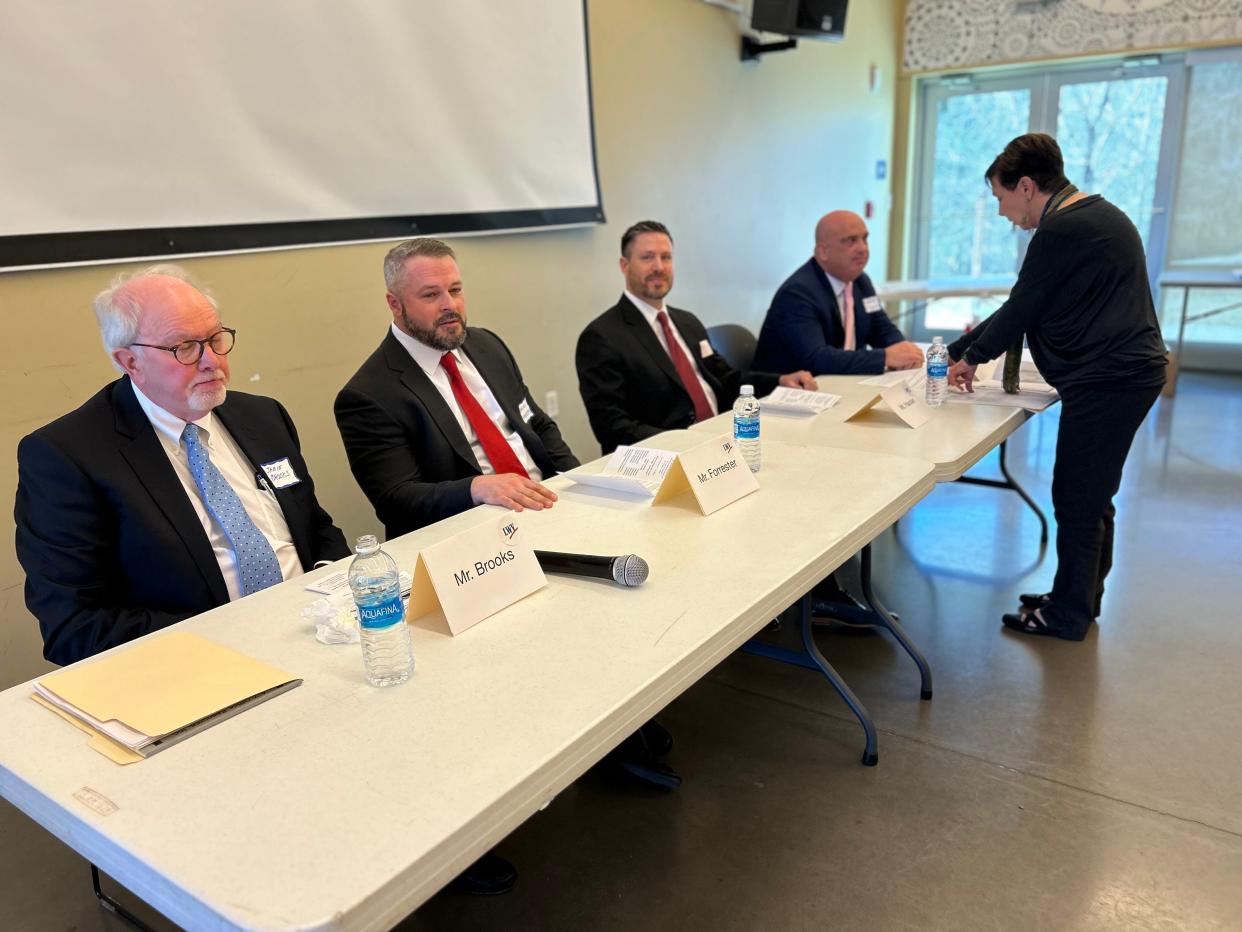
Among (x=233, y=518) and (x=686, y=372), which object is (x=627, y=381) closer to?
(x=686, y=372)

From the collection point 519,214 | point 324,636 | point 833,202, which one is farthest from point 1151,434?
point 324,636

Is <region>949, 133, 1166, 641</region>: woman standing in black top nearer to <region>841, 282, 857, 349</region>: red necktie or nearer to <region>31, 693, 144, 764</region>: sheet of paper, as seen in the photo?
<region>841, 282, 857, 349</region>: red necktie

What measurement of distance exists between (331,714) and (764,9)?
4982 mm

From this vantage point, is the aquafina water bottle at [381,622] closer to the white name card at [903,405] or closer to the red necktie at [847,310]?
the white name card at [903,405]

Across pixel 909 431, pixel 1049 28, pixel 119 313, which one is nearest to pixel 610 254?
pixel 909 431

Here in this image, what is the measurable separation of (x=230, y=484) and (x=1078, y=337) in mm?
2366

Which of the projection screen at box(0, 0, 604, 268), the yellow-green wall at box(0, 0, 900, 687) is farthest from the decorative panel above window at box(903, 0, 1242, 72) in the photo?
the projection screen at box(0, 0, 604, 268)

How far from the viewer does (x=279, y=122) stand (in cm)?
287

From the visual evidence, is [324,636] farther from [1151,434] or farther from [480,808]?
→ [1151,434]

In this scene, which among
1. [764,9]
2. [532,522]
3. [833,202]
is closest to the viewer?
[532,522]

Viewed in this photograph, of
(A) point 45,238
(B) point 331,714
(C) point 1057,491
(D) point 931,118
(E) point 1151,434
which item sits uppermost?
(D) point 931,118

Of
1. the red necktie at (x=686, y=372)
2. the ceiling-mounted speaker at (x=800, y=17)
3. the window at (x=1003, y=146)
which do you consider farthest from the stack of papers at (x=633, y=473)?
the window at (x=1003, y=146)

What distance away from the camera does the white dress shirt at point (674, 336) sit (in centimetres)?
315

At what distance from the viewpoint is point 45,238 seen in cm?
238
